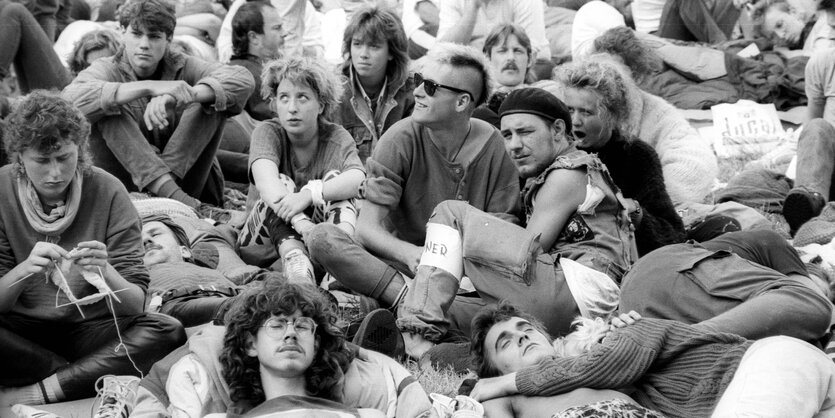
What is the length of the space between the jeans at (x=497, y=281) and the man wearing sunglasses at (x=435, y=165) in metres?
0.56

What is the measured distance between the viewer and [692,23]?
12164 mm

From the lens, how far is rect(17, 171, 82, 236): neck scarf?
605 centimetres

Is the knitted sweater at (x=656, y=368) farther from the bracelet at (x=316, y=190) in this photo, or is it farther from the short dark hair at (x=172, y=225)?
the short dark hair at (x=172, y=225)

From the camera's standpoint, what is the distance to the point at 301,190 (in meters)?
7.54

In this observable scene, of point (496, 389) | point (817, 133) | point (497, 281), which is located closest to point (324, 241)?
point (497, 281)

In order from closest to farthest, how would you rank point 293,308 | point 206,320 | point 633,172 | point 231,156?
point 293,308, point 206,320, point 633,172, point 231,156

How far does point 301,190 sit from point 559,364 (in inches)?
100

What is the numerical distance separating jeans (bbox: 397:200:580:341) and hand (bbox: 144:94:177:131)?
2375mm

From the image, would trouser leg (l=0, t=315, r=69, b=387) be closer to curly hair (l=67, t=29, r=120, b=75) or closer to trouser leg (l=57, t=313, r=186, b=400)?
trouser leg (l=57, t=313, r=186, b=400)

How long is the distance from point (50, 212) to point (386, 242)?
1.60 m

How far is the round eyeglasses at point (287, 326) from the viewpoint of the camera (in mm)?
5281

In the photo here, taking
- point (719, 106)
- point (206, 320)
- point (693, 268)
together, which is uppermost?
point (693, 268)

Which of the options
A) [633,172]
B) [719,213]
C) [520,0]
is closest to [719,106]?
[520,0]

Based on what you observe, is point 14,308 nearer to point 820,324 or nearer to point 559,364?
point 559,364
